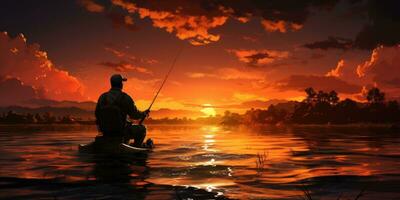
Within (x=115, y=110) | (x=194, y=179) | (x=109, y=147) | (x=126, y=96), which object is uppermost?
(x=126, y=96)

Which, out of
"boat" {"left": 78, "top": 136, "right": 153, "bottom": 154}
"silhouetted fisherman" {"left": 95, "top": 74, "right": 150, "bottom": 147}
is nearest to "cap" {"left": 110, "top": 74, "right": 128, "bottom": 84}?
"silhouetted fisherman" {"left": 95, "top": 74, "right": 150, "bottom": 147}

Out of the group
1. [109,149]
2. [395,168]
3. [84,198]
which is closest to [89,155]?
[109,149]

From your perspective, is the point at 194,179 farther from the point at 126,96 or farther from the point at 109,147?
the point at 126,96

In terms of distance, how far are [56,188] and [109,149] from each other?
23.4 feet

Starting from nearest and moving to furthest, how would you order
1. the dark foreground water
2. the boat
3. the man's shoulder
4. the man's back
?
the dark foreground water → the boat → the man's back → the man's shoulder

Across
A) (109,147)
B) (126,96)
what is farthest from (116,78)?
(109,147)

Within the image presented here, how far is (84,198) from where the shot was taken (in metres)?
7.30

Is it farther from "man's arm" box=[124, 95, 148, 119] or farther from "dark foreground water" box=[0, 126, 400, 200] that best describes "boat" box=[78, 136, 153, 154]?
"man's arm" box=[124, 95, 148, 119]

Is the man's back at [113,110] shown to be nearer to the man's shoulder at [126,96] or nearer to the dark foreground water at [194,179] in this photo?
the man's shoulder at [126,96]

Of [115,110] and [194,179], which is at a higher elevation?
[115,110]

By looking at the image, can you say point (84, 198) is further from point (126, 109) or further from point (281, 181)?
point (126, 109)

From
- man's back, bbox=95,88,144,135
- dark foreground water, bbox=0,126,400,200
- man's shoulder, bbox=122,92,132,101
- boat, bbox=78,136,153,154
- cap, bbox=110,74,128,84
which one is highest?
cap, bbox=110,74,128,84

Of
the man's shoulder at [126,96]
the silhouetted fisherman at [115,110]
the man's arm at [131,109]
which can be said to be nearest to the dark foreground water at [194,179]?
the silhouetted fisherman at [115,110]

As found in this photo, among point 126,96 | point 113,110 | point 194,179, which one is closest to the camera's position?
point 194,179
